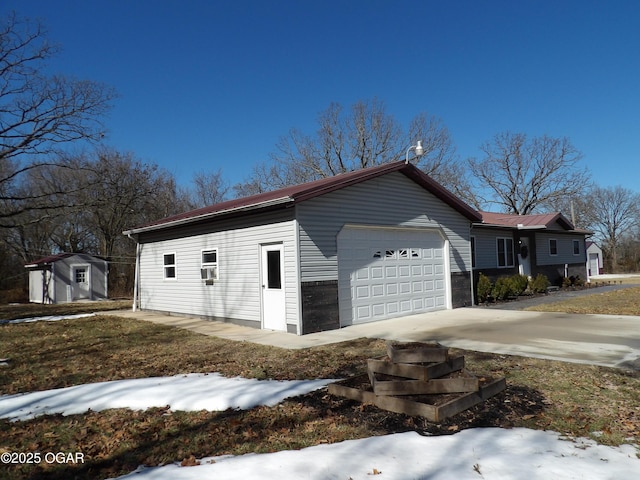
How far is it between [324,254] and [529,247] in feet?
50.5

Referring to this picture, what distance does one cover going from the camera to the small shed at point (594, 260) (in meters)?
46.9

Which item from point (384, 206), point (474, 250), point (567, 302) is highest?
point (384, 206)

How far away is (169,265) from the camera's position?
15477mm

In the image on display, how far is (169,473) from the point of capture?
3.45 m

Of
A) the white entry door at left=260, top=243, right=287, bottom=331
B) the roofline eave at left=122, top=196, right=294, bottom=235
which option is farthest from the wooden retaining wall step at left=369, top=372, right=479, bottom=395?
the white entry door at left=260, top=243, right=287, bottom=331

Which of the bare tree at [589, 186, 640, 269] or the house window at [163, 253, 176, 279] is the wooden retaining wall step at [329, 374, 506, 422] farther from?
the bare tree at [589, 186, 640, 269]

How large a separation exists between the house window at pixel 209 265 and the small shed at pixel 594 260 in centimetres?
4421

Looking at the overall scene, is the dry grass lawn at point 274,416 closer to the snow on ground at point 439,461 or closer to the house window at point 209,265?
the snow on ground at point 439,461

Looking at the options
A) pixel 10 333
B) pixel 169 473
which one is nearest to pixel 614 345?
pixel 169 473

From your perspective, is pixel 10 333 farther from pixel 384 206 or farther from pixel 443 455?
pixel 443 455

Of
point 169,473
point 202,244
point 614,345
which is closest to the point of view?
Answer: point 169,473

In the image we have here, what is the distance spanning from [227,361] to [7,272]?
104ft

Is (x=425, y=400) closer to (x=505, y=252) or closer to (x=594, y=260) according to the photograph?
(x=505, y=252)

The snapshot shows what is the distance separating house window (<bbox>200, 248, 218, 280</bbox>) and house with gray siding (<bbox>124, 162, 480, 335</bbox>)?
0.10 feet
